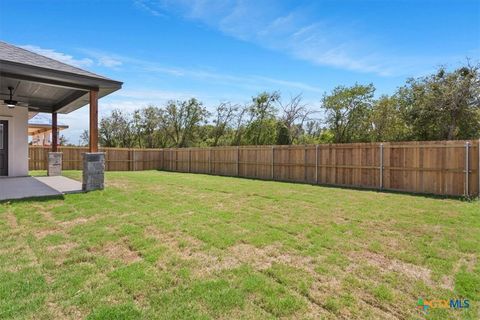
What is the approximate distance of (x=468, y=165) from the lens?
794 centimetres

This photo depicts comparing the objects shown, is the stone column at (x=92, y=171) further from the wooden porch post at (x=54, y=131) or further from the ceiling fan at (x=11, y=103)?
the wooden porch post at (x=54, y=131)

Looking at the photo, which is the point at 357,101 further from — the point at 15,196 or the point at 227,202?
the point at 15,196

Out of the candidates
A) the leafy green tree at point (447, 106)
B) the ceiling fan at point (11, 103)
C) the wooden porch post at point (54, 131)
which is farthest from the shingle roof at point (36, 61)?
the leafy green tree at point (447, 106)

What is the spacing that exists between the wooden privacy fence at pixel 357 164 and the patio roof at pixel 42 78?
749 centimetres

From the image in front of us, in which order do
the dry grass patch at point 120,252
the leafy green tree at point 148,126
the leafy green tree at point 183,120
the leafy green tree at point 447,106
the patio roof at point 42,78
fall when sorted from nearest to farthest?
the dry grass patch at point 120,252
the patio roof at point 42,78
the leafy green tree at point 447,106
the leafy green tree at point 183,120
the leafy green tree at point 148,126

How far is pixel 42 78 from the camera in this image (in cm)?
731

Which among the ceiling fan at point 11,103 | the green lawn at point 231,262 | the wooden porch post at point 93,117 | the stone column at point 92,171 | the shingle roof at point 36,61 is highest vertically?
the shingle roof at point 36,61

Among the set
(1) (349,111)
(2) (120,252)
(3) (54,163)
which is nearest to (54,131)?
(3) (54,163)

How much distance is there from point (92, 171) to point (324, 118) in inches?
705

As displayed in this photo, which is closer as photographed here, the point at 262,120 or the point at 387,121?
the point at 387,121

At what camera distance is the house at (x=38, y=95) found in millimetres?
6934

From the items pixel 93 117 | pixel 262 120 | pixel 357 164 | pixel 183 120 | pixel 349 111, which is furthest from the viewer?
pixel 183 120

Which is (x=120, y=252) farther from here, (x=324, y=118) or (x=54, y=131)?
(x=324, y=118)

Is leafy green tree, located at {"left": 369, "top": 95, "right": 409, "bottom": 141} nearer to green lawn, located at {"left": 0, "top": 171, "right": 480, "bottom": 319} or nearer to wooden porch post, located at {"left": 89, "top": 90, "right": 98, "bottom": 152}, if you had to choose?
green lawn, located at {"left": 0, "top": 171, "right": 480, "bottom": 319}
